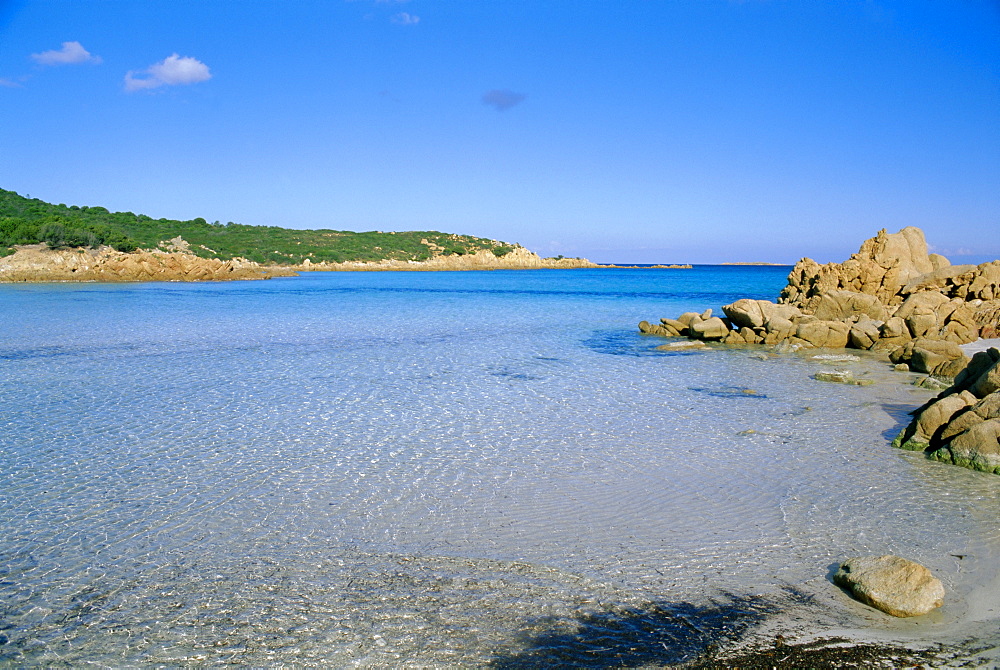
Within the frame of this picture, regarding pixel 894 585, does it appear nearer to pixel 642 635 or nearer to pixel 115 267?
pixel 642 635

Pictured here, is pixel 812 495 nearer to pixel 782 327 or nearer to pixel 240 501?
pixel 240 501

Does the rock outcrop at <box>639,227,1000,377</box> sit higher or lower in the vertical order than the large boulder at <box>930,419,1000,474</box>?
higher

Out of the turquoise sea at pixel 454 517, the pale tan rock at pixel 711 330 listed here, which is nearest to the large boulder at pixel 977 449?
the turquoise sea at pixel 454 517

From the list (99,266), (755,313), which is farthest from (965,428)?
(99,266)

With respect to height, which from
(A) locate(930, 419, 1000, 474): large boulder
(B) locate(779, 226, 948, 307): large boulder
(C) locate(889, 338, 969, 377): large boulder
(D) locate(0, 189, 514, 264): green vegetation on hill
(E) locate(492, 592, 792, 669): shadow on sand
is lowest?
(E) locate(492, 592, 792, 669): shadow on sand

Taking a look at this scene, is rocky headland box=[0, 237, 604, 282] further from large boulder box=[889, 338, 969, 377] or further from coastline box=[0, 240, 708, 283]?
large boulder box=[889, 338, 969, 377]

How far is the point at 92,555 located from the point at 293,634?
7.11ft

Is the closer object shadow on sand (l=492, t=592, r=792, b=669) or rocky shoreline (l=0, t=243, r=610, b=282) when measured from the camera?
shadow on sand (l=492, t=592, r=792, b=669)

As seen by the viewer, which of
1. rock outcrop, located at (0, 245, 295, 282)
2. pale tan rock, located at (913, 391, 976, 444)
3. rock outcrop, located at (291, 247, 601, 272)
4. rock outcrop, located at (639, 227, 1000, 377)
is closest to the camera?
pale tan rock, located at (913, 391, 976, 444)

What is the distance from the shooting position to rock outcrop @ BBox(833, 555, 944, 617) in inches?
173

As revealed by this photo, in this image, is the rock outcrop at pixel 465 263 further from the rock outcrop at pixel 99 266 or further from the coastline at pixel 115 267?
the rock outcrop at pixel 99 266

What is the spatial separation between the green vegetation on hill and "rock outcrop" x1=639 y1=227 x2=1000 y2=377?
5209 cm

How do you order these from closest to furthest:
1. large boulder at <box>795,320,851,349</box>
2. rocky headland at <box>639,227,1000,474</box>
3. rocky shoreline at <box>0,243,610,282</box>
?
rocky headland at <box>639,227,1000,474</box> → large boulder at <box>795,320,851,349</box> → rocky shoreline at <box>0,243,610,282</box>

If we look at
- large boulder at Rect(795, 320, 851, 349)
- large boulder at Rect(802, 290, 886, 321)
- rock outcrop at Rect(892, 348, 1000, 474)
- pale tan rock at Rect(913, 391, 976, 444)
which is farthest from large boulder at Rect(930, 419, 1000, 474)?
large boulder at Rect(802, 290, 886, 321)
